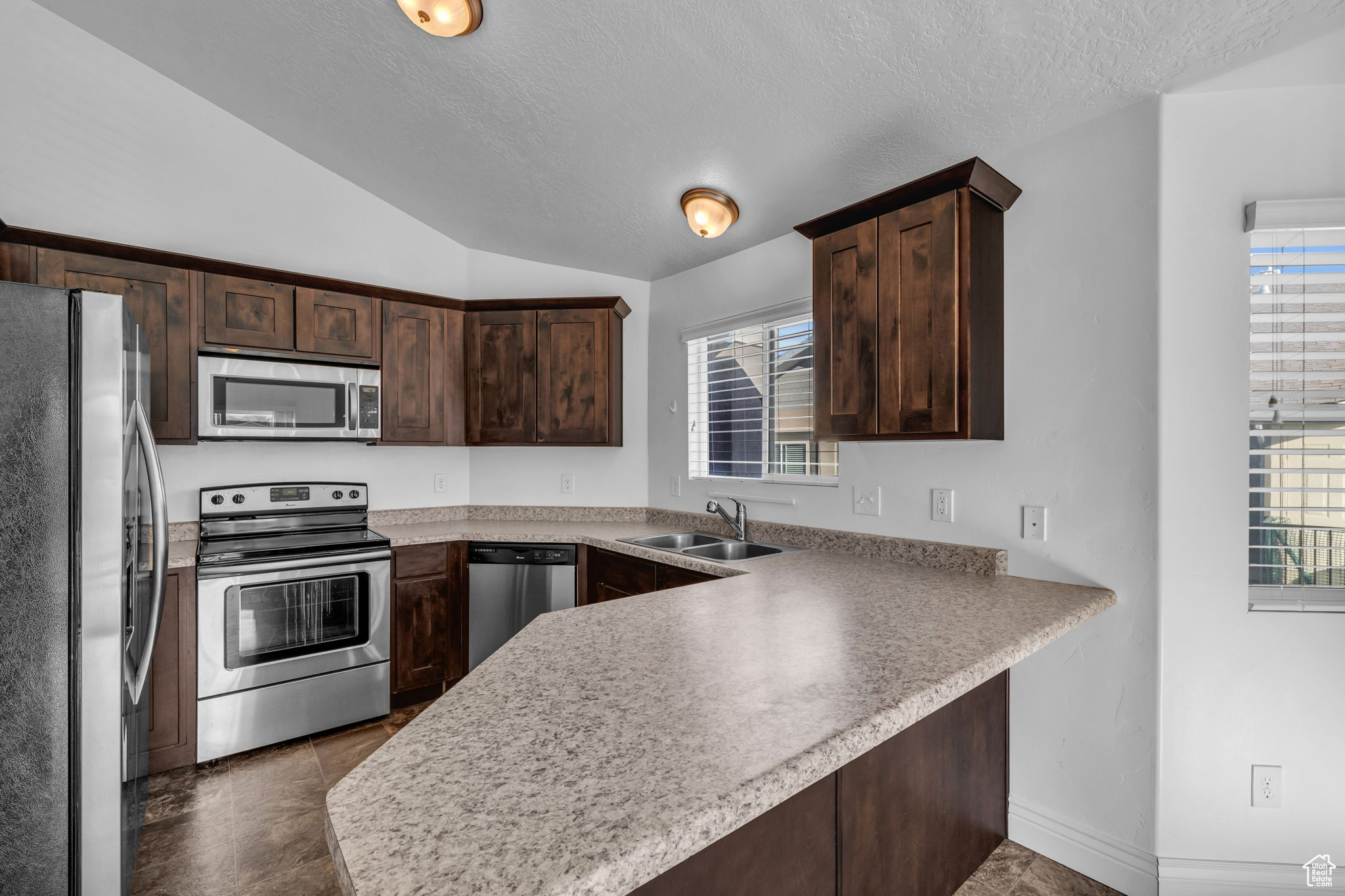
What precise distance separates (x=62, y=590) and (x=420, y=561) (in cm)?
166

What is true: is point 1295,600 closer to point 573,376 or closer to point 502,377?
point 573,376

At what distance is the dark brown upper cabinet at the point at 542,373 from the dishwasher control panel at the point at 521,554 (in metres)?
0.61

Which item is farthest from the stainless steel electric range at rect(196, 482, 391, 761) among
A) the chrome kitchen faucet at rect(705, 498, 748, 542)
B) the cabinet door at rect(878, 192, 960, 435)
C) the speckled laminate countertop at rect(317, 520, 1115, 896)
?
the cabinet door at rect(878, 192, 960, 435)

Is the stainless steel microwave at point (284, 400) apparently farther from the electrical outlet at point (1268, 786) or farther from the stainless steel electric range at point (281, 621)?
the electrical outlet at point (1268, 786)

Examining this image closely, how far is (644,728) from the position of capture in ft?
2.90

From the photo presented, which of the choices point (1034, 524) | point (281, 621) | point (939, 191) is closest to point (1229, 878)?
point (1034, 524)

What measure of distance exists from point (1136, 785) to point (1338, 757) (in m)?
0.52

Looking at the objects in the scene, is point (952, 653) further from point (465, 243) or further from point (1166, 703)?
point (465, 243)

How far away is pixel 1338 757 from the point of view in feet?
5.54

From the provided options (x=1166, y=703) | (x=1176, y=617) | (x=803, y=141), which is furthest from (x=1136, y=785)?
(x=803, y=141)

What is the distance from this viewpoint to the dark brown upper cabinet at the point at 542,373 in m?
3.44

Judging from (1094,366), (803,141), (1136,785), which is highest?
(803,141)

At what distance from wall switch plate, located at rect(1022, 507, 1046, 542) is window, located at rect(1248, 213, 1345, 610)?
1.65 ft

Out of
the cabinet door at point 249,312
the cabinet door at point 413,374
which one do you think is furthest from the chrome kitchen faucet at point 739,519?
the cabinet door at point 249,312
